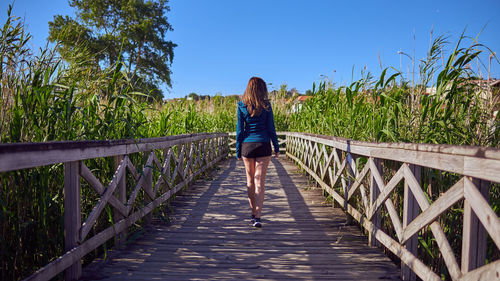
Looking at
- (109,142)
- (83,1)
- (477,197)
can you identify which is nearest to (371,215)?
Result: (477,197)

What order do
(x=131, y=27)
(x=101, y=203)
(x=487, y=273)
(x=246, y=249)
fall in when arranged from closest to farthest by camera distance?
(x=487, y=273), (x=101, y=203), (x=246, y=249), (x=131, y=27)

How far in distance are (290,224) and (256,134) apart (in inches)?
47.4

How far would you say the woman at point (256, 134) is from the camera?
156 inches

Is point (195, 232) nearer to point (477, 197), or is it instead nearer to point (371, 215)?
point (371, 215)

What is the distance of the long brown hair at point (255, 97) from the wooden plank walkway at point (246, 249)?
55.6 inches

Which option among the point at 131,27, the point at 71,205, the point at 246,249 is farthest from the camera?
the point at 131,27

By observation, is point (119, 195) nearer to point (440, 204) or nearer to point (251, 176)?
point (251, 176)

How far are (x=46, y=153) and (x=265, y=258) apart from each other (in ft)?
6.44

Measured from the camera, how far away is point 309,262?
115 inches

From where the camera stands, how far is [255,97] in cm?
399

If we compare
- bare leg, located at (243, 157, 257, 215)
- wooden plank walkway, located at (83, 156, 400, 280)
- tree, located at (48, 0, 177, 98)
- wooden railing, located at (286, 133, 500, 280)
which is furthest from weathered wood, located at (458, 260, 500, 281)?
tree, located at (48, 0, 177, 98)

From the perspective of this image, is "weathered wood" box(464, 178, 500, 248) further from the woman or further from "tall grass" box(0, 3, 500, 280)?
the woman

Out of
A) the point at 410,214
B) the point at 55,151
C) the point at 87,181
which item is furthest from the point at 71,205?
the point at 410,214

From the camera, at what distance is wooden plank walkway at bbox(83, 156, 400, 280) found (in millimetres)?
2676
